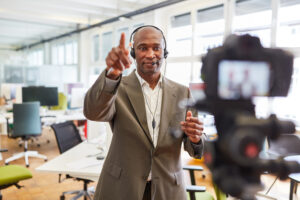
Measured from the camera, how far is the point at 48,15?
718 cm

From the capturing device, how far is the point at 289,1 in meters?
3.53

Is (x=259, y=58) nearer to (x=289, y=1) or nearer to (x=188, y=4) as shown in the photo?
(x=289, y=1)

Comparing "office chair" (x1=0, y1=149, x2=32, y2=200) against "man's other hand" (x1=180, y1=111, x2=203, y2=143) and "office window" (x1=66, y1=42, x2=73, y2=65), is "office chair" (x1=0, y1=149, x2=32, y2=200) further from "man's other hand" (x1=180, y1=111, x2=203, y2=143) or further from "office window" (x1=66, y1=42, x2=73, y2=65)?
"office window" (x1=66, y1=42, x2=73, y2=65)

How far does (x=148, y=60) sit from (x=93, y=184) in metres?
2.97

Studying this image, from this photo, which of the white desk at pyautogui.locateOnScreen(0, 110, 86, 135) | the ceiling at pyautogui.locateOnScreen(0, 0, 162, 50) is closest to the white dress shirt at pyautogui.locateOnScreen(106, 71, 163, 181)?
the white desk at pyautogui.locateOnScreen(0, 110, 86, 135)

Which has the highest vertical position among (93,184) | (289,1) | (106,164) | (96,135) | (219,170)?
(289,1)

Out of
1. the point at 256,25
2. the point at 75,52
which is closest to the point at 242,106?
the point at 256,25

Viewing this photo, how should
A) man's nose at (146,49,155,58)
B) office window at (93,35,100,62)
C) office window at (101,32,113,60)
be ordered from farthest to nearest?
office window at (93,35,100,62) < office window at (101,32,113,60) < man's nose at (146,49,155,58)

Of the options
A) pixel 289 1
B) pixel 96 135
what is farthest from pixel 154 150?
pixel 289 1

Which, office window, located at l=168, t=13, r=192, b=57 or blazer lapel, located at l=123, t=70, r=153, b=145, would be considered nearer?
A: blazer lapel, located at l=123, t=70, r=153, b=145

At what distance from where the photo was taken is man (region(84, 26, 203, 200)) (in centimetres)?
105

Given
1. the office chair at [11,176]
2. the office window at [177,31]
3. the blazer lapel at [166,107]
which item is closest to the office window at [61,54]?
the office window at [177,31]

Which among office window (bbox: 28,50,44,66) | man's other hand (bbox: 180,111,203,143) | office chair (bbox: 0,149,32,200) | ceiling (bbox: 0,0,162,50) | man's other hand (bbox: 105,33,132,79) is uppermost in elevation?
ceiling (bbox: 0,0,162,50)

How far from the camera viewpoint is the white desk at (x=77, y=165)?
1.97 metres
